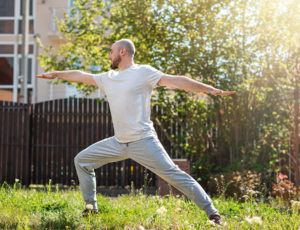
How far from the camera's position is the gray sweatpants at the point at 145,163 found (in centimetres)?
330

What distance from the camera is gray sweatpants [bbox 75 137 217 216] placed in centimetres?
330

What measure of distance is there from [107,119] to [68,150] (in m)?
1.11

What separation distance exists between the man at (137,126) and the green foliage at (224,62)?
12.1 feet

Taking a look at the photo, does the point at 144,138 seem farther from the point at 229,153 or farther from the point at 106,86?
the point at 229,153

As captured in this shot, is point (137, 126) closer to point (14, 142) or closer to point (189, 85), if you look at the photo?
point (189, 85)

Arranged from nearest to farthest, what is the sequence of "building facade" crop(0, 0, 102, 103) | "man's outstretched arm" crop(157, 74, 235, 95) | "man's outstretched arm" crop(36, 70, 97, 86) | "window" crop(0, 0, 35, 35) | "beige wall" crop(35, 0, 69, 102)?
1. "man's outstretched arm" crop(157, 74, 235, 95)
2. "man's outstretched arm" crop(36, 70, 97, 86)
3. "beige wall" crop(35, 0, 69, 102)
4. "building facade" crop(0, 0, 102, 103)
5. "window" crop(0, 0, 35, 35)

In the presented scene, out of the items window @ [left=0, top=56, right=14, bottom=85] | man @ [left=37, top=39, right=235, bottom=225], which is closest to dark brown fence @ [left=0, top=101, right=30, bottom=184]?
man @ [left=37, top=39, right=235, bottom=225]

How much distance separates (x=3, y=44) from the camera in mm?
15852

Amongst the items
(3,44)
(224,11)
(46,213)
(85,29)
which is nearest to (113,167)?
(85,29)

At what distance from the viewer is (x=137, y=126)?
3.41 m

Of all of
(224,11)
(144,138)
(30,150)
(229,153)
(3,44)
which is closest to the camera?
(144,138)

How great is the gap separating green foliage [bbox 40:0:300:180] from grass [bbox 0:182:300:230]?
3094mm

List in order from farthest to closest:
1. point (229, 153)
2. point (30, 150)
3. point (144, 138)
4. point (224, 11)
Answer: point (30, 150) → point (229, 153) → point (224, 11) → point (144, 138)

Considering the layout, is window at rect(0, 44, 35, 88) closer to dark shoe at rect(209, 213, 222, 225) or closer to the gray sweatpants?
the gray sweatpants
